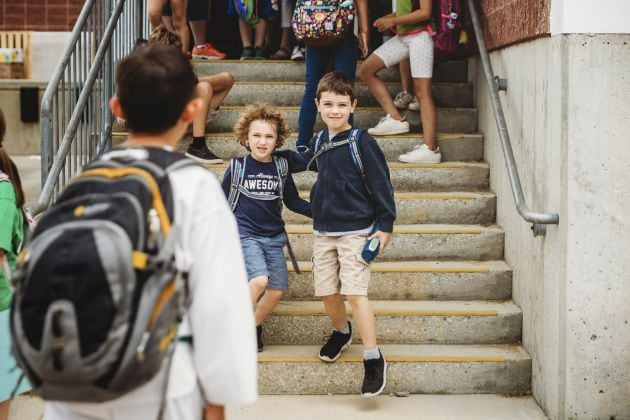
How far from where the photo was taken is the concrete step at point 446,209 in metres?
5.95

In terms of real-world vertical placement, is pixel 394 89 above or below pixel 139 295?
above

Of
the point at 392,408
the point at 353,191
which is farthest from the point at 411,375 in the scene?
the point at 353,191

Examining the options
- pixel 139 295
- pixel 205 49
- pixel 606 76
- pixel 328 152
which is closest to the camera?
pixel 139 295

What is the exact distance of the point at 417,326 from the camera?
16.9 feet

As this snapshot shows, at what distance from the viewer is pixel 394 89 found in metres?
7.30

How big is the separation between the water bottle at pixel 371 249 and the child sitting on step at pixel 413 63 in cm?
199

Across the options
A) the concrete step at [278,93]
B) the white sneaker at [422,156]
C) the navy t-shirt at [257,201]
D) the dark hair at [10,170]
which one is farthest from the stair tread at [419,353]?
the concrete step at [278,93]

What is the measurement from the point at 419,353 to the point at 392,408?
442mm

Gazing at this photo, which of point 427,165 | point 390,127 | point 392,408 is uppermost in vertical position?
point 390,127

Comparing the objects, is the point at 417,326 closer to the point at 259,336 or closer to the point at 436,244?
the point at 436,244

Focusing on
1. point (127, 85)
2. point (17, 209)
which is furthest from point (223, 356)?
point (17, 209)

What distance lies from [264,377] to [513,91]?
Answer: 2248 mm

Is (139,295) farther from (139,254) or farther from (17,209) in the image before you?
(17,209)

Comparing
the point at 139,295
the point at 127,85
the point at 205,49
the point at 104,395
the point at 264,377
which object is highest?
the point at 205,49
